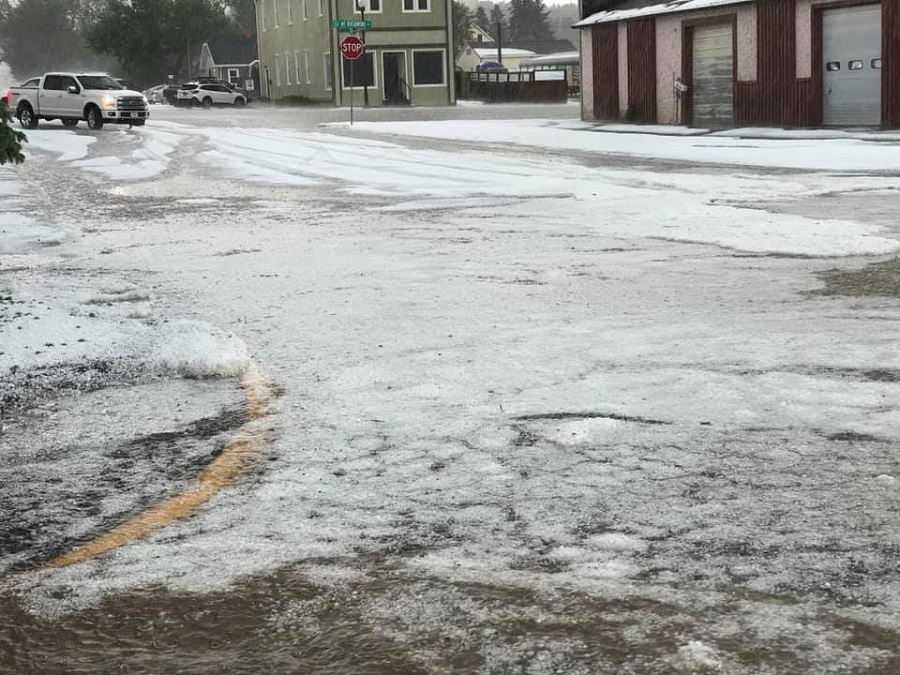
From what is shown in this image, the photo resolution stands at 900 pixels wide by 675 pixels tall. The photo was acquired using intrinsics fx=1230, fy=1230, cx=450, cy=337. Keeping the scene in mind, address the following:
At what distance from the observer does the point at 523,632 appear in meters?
3.06

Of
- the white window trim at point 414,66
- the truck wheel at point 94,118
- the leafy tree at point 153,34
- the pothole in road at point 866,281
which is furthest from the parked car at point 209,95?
the pothole in road at point 866,281

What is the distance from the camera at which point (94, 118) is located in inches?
1458

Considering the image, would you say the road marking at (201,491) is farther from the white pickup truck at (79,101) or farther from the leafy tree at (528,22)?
the leafy tree at (528,22)

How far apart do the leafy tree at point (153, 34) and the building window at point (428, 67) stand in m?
41.1

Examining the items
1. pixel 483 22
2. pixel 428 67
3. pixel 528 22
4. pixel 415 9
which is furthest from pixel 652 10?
pixel 483 22

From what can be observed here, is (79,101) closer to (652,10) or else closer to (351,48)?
(351,48)

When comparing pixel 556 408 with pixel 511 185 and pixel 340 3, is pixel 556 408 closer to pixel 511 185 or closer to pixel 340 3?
pixel 511 185

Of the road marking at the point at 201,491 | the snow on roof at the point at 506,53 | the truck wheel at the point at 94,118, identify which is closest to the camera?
the road marking at the point at 201,491

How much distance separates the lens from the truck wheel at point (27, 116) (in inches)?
1497

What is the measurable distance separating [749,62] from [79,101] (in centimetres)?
1978

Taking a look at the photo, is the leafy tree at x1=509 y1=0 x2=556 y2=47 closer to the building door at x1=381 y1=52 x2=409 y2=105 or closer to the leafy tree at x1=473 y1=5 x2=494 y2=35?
the leafy tree at x1=473 y1=5 x2=494 y2=35

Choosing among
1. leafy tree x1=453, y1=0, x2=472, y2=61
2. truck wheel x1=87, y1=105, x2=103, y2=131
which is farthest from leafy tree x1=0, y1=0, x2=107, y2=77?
truck wheel x1=87, y1=105, x2=103, y2=131

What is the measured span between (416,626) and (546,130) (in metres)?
30.6

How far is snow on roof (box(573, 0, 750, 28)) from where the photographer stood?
31.1 metres
